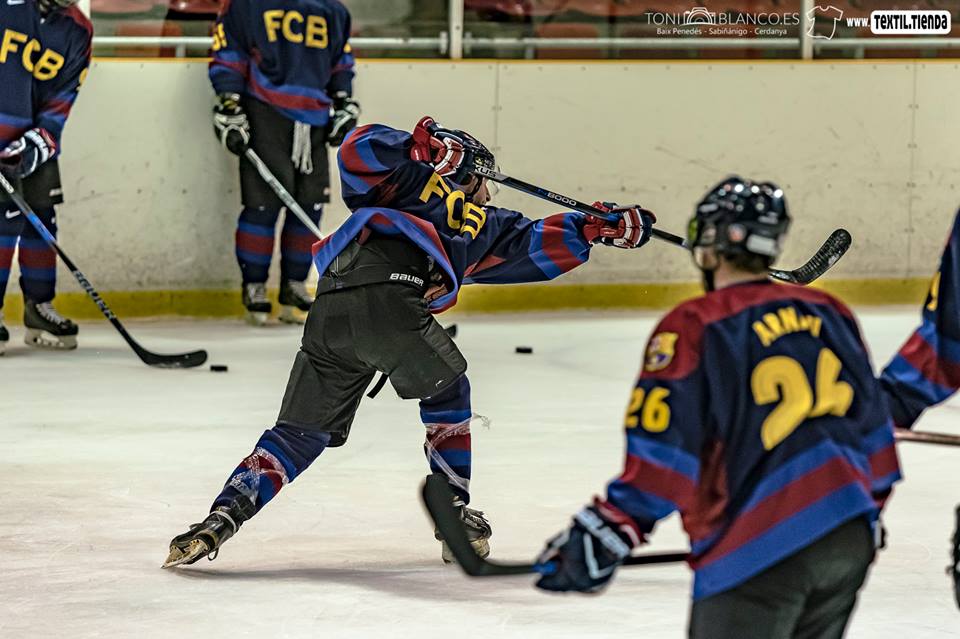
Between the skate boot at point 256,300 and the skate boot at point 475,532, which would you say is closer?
the skate boot at point 475,532

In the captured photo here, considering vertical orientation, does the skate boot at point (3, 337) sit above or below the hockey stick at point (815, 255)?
below

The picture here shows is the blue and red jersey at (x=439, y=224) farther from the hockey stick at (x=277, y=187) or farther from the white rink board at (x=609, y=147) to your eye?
the white rink board at (x=609, y=147)

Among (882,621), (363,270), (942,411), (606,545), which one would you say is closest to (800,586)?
(606,545)

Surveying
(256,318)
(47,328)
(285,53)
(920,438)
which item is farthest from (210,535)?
(285,53)

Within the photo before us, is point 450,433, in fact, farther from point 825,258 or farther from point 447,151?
point 825,258

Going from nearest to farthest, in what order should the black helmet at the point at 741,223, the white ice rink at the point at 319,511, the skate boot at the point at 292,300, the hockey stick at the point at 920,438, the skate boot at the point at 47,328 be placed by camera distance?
1. the black helmet at the point at 741,223
2. the hockey stick at the point at 920,438
3. the white ice rink at the point at 319,511
4. the skate boot at the point at 47,328
5. the skate boot at the point at 292,300

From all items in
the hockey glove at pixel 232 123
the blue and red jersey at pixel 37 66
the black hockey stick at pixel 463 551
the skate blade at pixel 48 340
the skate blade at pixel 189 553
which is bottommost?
the skate blade at pixel 48 340

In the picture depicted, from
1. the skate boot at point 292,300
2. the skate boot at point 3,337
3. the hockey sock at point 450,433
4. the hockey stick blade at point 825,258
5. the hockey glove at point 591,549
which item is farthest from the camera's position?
the skate boot at point 292,300

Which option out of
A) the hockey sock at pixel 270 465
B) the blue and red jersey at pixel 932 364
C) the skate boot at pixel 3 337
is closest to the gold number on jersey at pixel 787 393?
the blue and red jersey at pixel 932 364

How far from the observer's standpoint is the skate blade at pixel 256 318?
6617 millimetres

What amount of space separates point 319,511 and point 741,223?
6.78 feet

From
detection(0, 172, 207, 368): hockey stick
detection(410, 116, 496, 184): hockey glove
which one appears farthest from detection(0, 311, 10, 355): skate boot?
detection(410, 116, 496, 184): hockey glove

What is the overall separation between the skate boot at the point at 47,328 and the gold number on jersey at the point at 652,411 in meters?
4.45

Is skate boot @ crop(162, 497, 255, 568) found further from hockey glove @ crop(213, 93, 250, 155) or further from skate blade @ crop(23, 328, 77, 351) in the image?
hockey glove @ crop(213, 93, 250, 155)
